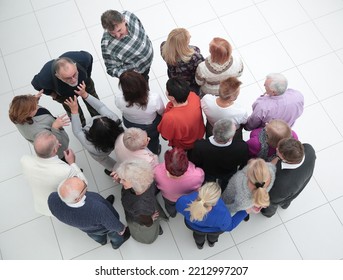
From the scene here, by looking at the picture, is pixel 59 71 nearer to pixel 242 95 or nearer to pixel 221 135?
pixel 221 135

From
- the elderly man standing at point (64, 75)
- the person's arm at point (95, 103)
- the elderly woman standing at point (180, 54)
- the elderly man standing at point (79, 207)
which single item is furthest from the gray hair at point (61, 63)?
the elderly man standing at point (79, 207)

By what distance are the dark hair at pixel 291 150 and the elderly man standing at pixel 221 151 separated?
13.6 inches

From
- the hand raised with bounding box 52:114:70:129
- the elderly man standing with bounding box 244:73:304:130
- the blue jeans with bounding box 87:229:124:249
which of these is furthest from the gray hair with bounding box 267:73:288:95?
the blue jeans with bounding box 87:229:124:249

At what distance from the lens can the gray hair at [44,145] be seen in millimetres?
2447

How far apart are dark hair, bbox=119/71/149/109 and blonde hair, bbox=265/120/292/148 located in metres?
1.04

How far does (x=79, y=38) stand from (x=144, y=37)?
170 cm

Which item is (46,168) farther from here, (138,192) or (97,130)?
(138,192)

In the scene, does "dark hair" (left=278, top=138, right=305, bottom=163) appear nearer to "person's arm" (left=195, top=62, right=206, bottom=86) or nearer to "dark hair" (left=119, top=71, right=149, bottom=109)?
"person's arm" (left=195, top=62, right=206, bottom=86)

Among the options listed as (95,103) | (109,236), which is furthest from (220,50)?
(109,236)

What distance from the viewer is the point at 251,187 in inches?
92.8

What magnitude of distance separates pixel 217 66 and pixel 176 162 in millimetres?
1031

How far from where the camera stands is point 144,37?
320 centimetres

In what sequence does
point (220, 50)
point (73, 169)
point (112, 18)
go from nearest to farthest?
point (73, 169)
point (220, 50)
point (112, 18)
